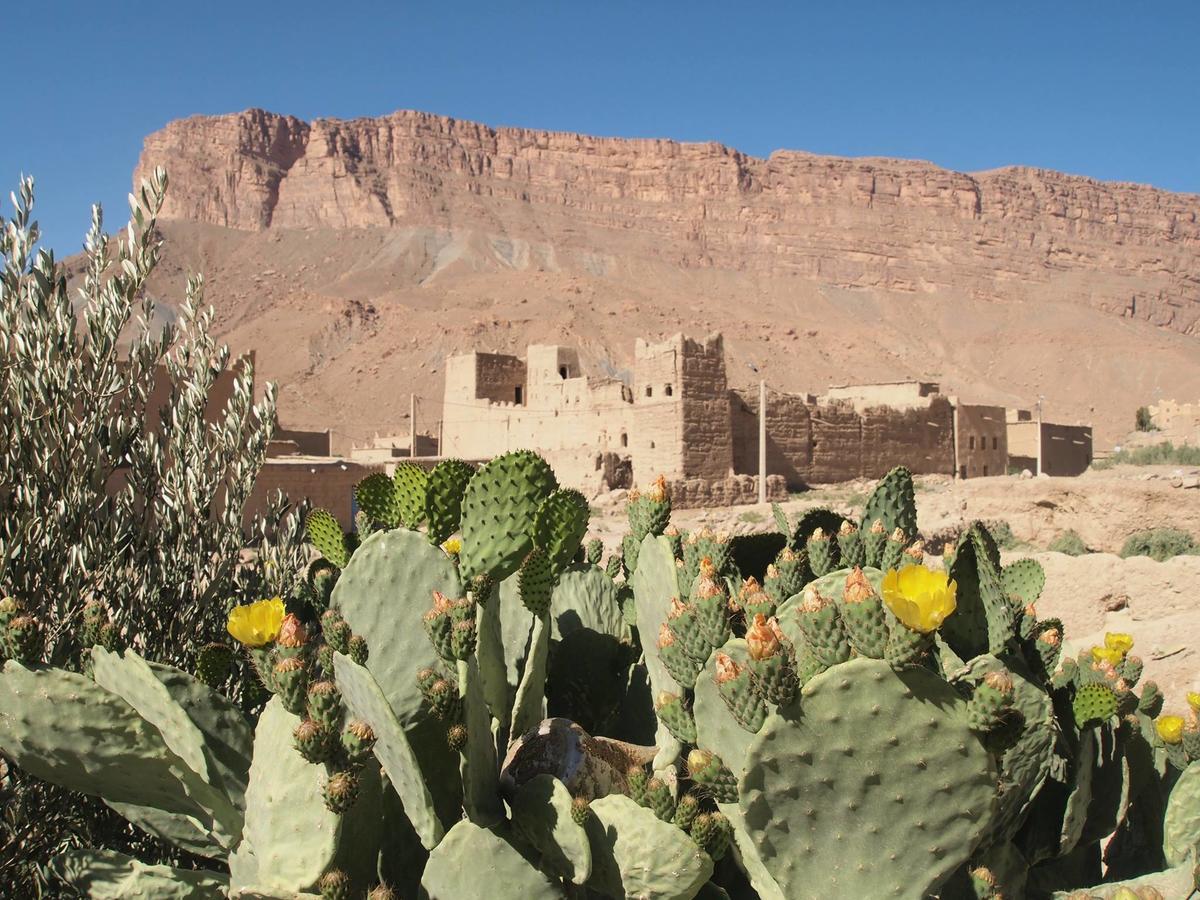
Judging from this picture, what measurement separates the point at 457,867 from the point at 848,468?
2401cm

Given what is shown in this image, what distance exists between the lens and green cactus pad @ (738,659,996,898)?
2084mm

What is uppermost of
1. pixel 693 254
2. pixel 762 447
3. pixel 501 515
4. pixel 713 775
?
pixel 693 254

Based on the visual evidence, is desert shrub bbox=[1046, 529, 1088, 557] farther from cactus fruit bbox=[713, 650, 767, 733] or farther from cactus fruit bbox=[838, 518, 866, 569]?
cactus fruit bbox=[713, 650, 767, 733]

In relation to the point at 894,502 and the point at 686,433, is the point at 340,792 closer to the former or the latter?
the point at 894,502

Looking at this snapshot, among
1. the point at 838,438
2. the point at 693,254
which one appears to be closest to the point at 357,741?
the point at 838,438

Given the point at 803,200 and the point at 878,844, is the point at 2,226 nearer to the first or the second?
the point at 878,844

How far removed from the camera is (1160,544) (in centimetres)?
1173

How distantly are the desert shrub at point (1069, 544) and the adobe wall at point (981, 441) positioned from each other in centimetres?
1564

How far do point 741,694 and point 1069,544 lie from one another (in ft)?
37.6

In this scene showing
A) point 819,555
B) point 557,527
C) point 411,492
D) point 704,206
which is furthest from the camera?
point 704,206

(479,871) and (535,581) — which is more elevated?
(535,581)

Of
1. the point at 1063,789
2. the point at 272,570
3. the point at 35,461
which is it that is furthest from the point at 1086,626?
the point at 35,461

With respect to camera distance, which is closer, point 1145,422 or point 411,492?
point 411,492

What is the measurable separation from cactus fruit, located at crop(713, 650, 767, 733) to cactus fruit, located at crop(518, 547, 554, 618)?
1.11 metres
